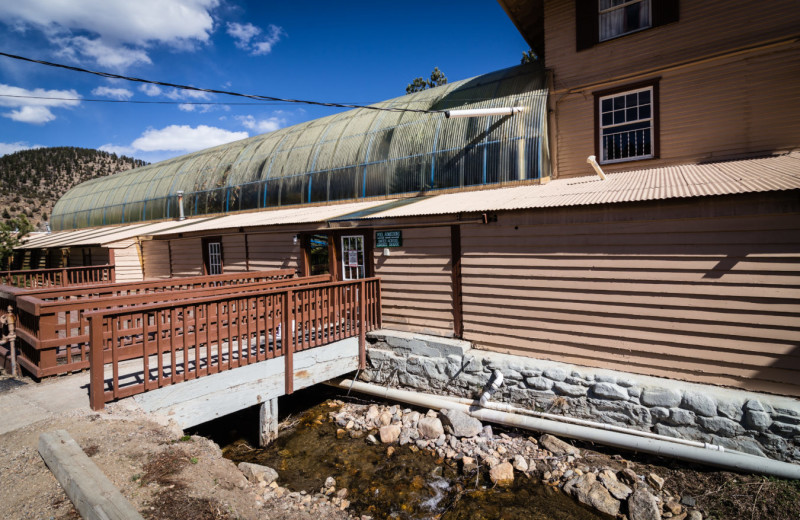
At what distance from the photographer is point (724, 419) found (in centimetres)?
516

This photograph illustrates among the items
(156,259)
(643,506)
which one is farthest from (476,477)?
(156,259)

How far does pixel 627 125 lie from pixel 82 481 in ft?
34.2

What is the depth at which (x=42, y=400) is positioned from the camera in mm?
4938

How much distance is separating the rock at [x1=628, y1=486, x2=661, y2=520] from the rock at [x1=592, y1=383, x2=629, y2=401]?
1315 mm

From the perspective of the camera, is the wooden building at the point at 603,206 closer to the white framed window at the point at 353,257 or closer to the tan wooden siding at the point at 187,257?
the white framed window at the point at 353,257

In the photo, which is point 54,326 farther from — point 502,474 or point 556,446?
point 556,446

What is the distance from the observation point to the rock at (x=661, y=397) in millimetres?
5469

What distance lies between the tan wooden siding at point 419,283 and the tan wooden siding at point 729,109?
14.4 ft

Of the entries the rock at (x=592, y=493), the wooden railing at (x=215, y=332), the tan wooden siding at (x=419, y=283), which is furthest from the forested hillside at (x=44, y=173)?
the rock at (x=592, y=493)

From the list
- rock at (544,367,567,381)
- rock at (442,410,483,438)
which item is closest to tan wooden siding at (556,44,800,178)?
rock at (544,367,567,381)

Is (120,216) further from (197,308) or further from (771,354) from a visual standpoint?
(771,354)

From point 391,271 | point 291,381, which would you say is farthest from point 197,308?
point 391,271

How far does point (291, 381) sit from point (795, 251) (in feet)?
24.4

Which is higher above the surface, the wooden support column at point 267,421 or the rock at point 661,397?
the rock at point 661,397
